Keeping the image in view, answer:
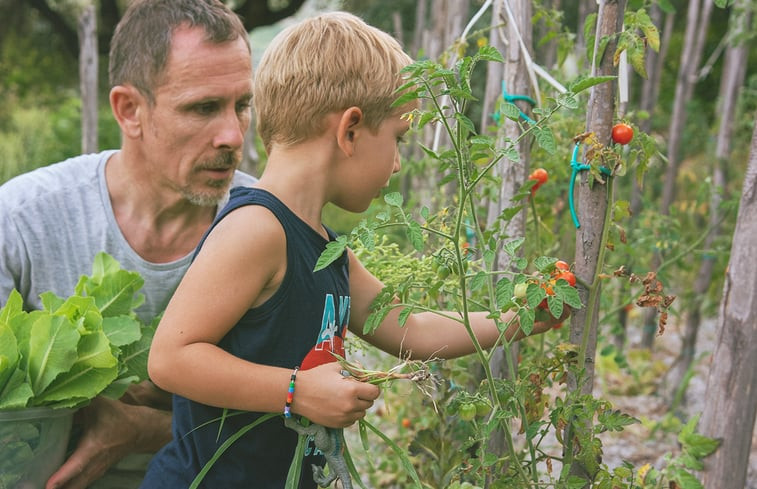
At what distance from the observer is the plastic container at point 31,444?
1.62 meters

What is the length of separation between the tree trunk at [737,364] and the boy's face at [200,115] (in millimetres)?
1213

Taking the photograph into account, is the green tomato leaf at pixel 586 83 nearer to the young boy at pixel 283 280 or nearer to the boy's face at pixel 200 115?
the young boy at pixel 283 280

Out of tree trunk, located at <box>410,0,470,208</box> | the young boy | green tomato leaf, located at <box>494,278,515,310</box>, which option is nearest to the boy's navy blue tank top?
the young boy

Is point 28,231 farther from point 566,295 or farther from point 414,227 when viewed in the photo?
point 566,295

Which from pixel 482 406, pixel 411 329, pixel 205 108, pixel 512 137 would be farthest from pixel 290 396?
pixel 205 108

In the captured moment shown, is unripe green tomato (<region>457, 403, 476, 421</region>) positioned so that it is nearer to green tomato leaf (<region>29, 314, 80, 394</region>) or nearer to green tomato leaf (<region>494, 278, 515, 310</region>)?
green tomato leaf (<region>494, 278, 515, 310</region>)

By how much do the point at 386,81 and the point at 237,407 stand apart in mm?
670

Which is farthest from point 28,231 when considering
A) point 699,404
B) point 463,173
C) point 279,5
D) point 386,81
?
point 279,5

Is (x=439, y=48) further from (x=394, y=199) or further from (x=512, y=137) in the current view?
(x=394, y=199)

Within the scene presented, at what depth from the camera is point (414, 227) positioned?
4.24 feet

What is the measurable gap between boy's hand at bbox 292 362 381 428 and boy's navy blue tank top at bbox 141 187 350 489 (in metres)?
0.14

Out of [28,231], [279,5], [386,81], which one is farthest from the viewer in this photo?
[279,5]

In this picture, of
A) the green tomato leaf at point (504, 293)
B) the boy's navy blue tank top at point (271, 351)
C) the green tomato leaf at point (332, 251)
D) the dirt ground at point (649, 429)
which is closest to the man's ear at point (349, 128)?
the boy's navy blue tank top at point (271, 351)

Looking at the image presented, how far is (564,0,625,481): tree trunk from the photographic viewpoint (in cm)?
156
